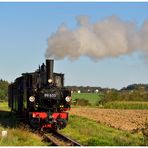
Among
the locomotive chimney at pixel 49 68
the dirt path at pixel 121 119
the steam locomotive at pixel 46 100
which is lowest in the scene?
the dirt path at pixel 121 119

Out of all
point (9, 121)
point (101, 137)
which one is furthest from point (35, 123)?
point (9, 121)

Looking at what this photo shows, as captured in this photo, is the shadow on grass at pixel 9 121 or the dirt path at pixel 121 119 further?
the dirt path at pixel 121 119

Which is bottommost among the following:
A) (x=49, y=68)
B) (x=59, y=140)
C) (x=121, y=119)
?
(x=59, y=140)

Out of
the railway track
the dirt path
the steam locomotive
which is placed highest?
the steam locomotive

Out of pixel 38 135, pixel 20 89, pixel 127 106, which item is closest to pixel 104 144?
pixel 38 135

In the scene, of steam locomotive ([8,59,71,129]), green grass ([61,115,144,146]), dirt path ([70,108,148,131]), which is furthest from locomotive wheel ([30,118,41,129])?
dirt path ([70,108,148,131])

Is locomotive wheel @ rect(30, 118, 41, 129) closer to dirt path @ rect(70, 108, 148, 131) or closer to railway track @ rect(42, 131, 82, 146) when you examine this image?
railway track @ rect(42, 131, 82, 146)

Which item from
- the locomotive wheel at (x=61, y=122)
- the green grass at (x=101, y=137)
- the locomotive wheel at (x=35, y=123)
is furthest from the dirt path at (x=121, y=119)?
the locomotive wheel at (x=35, y=123)

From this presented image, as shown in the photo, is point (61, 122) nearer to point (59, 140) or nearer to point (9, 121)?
point (59, 140)

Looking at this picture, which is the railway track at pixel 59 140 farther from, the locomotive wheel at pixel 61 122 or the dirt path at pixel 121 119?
the dirt path at pixel 121 119

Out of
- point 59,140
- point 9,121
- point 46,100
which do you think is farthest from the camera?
point 9,121

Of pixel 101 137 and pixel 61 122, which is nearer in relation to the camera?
pixel 101 137

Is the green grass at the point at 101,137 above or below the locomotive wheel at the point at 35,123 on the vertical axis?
below

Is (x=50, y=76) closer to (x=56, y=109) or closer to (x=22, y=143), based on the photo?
(x=56, y=109)
